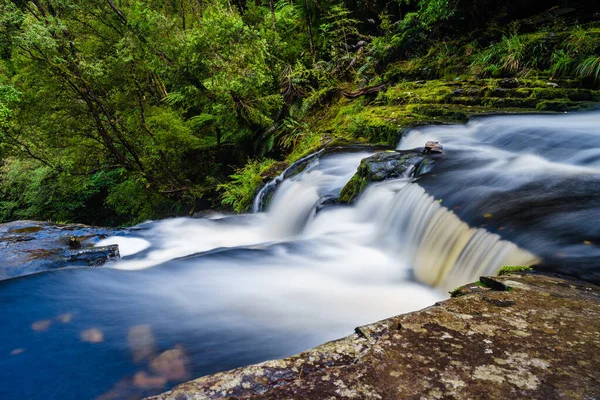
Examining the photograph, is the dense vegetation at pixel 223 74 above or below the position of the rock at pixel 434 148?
above

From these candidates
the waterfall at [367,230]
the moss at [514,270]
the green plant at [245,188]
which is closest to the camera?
the moss at [514,270]

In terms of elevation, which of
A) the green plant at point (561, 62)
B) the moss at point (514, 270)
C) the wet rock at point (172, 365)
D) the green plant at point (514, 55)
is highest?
the green plant at point (514, 55)

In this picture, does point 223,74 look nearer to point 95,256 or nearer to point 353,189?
point 353,189

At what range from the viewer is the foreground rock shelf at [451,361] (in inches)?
44.9

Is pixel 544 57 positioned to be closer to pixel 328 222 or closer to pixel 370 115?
pixel 370 115

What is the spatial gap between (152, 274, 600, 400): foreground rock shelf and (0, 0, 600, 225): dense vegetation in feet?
19.5

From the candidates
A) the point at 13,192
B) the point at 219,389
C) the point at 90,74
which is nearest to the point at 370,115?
the point at 90,74

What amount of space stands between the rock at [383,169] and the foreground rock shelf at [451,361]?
3.65 meters

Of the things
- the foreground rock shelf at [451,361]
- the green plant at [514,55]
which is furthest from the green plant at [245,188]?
the foreground rock shelf at [451,361]

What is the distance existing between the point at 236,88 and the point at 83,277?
654 cm

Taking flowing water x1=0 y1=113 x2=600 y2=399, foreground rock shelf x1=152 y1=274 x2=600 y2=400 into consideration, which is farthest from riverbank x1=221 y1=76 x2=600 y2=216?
foreground rock shelf x1=152 y1=274 x2=600 y2=400

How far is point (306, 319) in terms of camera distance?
297 cm

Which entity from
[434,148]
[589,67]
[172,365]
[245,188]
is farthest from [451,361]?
[245,188]

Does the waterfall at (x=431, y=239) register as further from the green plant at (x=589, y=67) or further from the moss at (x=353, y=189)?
the green plant at (x=589, y=67)
